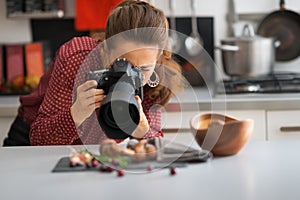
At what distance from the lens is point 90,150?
1.57 meters

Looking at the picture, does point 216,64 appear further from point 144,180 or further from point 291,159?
point 144,180

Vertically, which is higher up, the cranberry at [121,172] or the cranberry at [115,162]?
the cranberry at [115,162]

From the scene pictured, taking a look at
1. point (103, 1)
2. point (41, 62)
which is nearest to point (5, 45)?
point (41, 62)

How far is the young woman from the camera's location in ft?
5.17

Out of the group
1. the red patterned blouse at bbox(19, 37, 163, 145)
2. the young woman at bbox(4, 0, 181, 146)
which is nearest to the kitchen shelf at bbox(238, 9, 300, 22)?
the young woman at bbox(4, 0, 181, 146)

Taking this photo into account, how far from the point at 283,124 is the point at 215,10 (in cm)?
76

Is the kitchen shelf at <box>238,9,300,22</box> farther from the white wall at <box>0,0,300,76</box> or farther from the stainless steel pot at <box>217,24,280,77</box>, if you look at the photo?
the stainless steel pot at <box>217,24,280,77</box>

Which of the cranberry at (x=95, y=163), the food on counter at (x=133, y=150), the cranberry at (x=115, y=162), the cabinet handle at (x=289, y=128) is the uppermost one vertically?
the food on counter at (x=133, y=150)

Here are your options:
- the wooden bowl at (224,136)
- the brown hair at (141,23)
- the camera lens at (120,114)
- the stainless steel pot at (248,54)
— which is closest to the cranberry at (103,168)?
the camera lens at (120,114)

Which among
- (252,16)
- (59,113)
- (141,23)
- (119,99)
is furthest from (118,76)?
(252,16)

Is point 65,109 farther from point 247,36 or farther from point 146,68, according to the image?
point 247,36

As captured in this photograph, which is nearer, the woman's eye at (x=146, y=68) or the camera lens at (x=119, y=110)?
the camera lens at (x=119, y=110)

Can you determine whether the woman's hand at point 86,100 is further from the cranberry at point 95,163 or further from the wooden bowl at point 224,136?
the wooden bowl at point 224,136

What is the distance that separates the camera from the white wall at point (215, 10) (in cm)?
295
